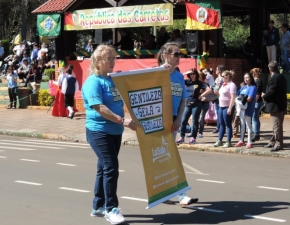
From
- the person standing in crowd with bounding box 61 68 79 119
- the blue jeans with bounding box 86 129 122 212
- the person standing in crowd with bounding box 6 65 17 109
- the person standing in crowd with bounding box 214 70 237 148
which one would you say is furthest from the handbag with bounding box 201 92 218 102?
the person standing in crowd with bounding box 6 65 17 109

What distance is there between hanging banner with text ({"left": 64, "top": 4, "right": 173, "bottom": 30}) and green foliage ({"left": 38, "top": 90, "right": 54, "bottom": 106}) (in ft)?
8.84

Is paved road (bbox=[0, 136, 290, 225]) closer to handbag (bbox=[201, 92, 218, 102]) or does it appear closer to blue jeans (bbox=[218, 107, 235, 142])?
blue jeans (bbox=[218, 107, 235, 142])

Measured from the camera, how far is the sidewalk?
14.3 m

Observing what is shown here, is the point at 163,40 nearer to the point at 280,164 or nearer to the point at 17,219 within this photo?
the point at 280,164

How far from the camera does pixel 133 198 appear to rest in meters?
8.61

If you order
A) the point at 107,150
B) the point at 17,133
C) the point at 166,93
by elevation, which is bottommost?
the point at 17,133

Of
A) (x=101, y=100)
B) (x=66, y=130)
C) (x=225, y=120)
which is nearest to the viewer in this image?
(x=101, y=100)

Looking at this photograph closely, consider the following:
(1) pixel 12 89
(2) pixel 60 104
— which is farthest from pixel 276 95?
(1) pixel 12 89

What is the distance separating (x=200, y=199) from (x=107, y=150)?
203 cm

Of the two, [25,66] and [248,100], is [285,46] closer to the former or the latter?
[248,100]

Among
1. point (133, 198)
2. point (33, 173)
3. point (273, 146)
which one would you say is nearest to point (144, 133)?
point (133, 198)

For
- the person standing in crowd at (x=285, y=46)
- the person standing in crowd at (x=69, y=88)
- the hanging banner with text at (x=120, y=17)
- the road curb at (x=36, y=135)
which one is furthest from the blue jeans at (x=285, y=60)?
the road curb at (x=36, y=135)

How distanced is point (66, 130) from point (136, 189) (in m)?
9.76

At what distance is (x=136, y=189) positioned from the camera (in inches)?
365
